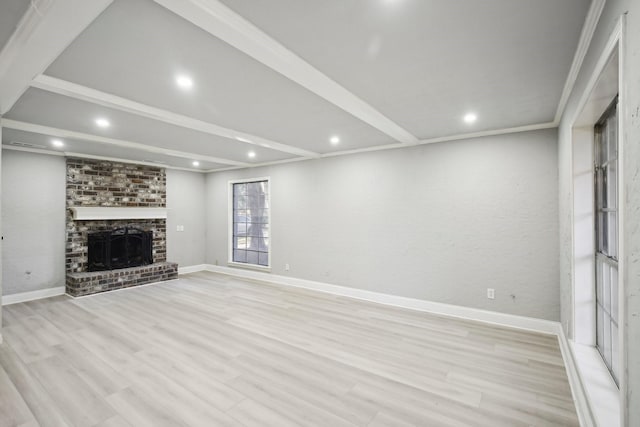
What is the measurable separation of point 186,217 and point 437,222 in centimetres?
562

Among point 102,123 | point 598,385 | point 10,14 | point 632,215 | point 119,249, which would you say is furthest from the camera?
point 119,249

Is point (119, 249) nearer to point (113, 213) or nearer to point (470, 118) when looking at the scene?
point (113, 213)

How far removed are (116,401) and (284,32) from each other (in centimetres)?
284

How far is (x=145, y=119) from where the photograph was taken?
3340 mm

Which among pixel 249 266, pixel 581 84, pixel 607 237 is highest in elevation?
pixel 581 84

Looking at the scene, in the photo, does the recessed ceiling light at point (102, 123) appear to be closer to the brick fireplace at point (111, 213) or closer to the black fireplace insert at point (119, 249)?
the brick fireplace at point (111, 213)

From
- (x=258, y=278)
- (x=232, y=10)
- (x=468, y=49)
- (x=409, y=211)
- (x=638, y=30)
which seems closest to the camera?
(x=638, y=30)

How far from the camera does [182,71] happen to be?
7.32 ft

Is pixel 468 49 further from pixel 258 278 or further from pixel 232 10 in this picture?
pixel 258 278

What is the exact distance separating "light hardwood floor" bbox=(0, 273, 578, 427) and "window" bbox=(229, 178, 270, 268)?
2.20 m

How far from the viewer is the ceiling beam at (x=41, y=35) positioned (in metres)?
1.48

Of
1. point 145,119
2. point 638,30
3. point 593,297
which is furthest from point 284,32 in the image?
point 593,297

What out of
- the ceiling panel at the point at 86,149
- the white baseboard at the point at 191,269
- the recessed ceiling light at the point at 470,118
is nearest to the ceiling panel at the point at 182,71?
the recessed ceiling light at the point at 470,118

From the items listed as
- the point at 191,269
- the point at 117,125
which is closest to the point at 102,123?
the point at 117,125
